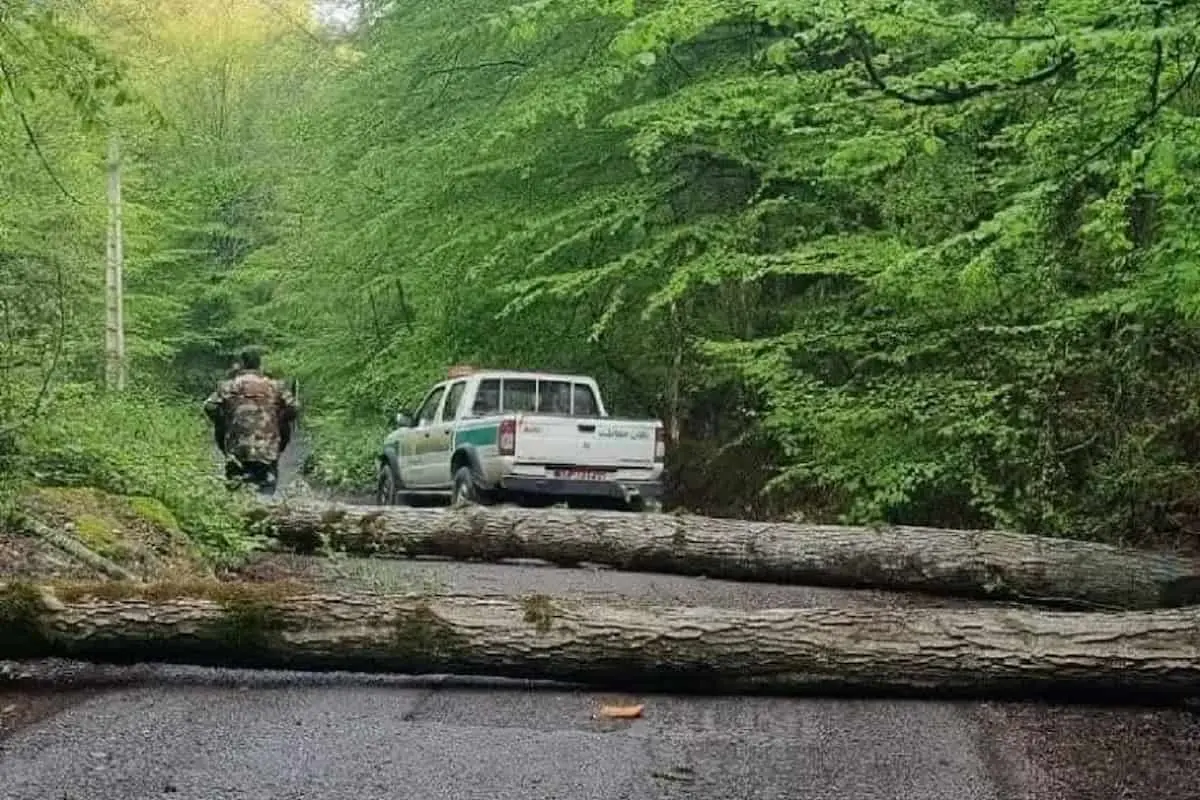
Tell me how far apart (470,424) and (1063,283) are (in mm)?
7201

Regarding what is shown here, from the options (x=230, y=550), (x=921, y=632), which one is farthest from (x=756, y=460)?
(x=921, y=632)

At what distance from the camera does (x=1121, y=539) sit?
11734 mm

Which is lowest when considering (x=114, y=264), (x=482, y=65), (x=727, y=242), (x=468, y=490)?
(x=468, y=490)

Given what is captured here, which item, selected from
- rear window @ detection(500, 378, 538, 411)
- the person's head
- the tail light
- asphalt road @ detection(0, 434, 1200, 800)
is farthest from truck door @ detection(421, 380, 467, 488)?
asphalt road @ detection(0, 434, 1200, 800)

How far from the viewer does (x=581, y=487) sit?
15.8 metres

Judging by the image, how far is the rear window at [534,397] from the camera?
1758cm

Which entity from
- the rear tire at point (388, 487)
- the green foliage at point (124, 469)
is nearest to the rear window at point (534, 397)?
the rear tire at point (388, 487)

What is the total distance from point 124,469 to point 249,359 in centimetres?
375

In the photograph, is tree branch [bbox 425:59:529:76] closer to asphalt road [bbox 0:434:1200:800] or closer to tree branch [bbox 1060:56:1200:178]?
tree branch [bbox 1060:56:1200:178]

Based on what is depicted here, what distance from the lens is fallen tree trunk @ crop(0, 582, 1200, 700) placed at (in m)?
6.73

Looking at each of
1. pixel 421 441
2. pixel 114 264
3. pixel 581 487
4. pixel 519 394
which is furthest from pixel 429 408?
pixel 114 264

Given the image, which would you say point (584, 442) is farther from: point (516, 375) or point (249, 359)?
point (249, 359)

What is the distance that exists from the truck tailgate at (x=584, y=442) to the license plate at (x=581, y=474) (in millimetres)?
72

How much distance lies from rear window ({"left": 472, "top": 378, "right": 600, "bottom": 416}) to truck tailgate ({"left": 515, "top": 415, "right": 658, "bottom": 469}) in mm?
1708
